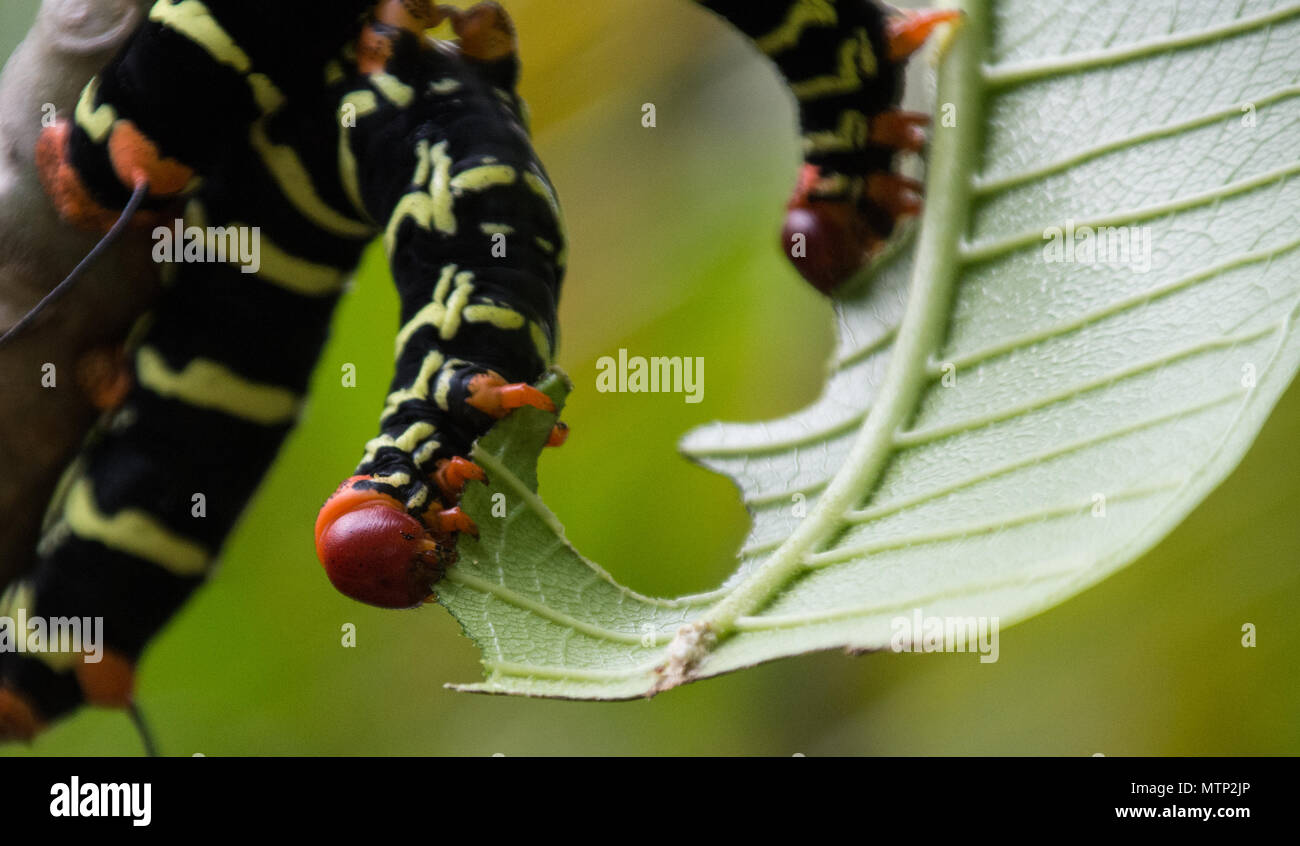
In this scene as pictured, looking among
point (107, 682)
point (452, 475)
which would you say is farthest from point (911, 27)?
point (107, 682)

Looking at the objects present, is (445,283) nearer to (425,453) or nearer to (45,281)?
(425,453)

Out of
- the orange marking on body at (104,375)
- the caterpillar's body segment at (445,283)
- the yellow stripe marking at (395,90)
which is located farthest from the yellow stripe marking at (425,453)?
the orange marking on body at (104,375)

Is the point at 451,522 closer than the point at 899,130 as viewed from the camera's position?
Yes

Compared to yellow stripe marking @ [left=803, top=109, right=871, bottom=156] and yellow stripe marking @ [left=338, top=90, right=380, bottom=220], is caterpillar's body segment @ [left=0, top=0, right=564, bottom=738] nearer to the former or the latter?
yellow stripe marking @ [left=338, top=90, right=380, bottom=220]

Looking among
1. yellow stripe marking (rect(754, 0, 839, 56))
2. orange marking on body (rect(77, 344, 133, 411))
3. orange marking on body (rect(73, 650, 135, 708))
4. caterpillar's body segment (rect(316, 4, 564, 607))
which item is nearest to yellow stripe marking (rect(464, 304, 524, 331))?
caterpillar's body segment (rect(316, 4, 564, 607))

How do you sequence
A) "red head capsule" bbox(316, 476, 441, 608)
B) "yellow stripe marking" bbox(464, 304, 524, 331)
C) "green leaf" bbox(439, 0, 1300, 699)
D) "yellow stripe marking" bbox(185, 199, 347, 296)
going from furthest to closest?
"yellow stripe marking" bbox(185, 199, 347, 296) → "yellow stripe marking" bbox(464, 304, 524, 331) → "red head capsule" bbox(316, 476, 441, 608) → "green leaf" bbox(439, 0, 1300, 699)

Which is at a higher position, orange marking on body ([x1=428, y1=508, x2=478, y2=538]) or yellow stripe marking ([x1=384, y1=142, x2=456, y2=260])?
yellow stripe marking ([x1=384, y1=142, x2=456, y2=260])
